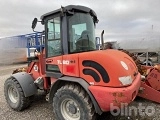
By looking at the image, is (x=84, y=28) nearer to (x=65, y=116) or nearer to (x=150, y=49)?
(x=65, y=116)

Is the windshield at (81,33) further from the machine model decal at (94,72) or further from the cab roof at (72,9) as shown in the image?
the machine model decal at (94,72)

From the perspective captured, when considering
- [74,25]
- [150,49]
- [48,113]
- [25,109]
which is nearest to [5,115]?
[25,109]

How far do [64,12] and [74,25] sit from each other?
33 centimetres

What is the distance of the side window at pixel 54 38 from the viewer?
12.9 feet

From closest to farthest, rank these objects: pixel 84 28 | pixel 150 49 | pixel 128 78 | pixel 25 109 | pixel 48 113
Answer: pixel 128 78 → pixel 84 28 → pixel 48 113 → pixel 25 109 → pixel 150 49

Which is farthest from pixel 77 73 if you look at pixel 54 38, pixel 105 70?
pixel 54 38

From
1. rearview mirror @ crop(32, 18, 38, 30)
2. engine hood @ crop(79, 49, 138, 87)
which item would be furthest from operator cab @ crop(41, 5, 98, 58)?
engine hood @ crop(79, 49, 138, 87)

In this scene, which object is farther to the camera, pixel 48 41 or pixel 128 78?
pixel 48 41

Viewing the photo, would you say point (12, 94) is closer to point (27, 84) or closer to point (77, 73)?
point (27, 84)

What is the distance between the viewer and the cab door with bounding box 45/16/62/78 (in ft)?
12.9

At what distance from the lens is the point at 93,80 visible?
3355mm

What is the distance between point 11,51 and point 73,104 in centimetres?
1604

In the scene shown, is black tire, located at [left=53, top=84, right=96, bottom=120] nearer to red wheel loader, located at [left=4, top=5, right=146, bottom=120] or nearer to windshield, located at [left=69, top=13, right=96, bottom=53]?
red wheel loader, located at [left=4, top=5, right=146, bottom=120]

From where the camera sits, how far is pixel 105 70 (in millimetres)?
3229
